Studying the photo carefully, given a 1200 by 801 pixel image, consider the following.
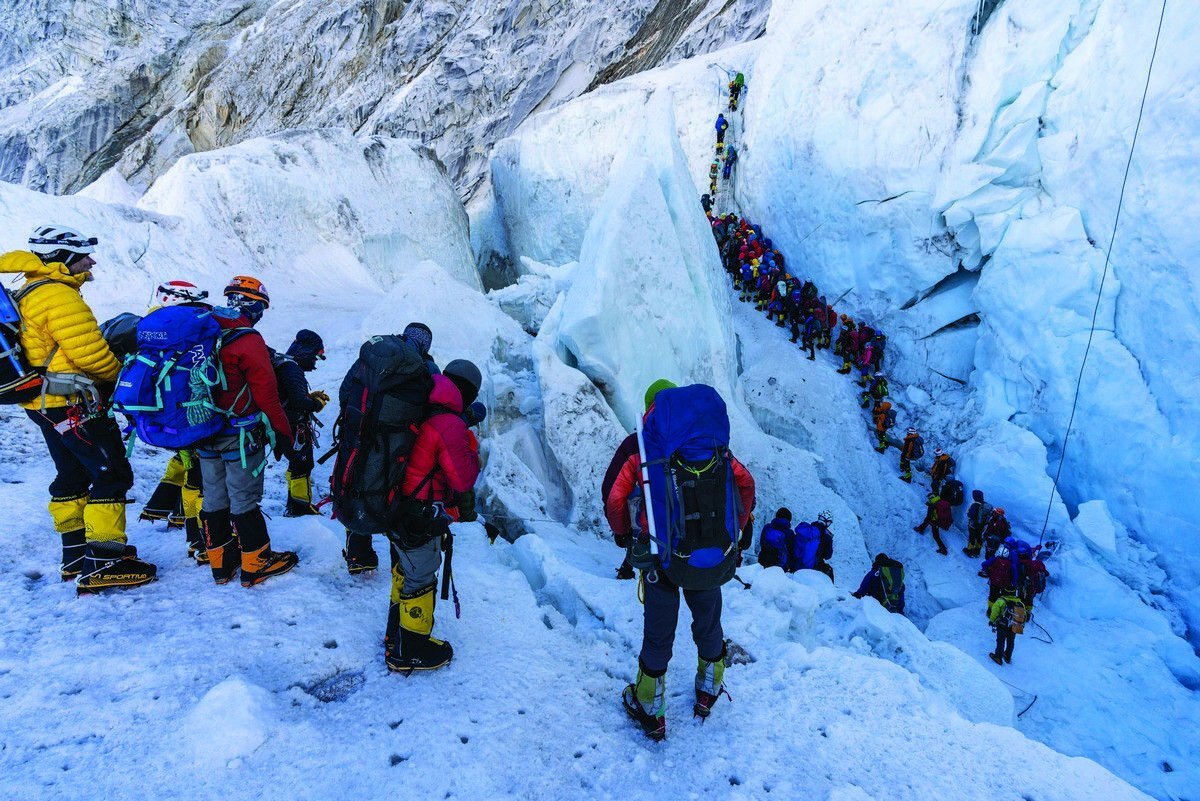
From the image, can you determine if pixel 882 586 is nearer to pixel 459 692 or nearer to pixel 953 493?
pixel 953 493

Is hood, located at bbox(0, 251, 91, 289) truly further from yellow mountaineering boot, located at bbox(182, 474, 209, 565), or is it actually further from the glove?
the glove

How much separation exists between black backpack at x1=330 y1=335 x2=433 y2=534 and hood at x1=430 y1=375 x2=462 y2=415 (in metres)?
0.02

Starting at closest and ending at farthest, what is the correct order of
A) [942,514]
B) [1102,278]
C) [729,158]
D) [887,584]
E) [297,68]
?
[887,584] < [1102,278] < [942,514] < [729,158] < [297,68]

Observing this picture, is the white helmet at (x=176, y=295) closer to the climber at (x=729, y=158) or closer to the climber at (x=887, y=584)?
the climber at (x=887, y=584)

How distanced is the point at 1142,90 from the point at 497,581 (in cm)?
1043

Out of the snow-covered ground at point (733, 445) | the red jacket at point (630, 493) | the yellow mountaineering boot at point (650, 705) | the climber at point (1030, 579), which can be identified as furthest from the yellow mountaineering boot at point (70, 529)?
the climber at point (1030, 579)

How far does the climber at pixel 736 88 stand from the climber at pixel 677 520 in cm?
1519

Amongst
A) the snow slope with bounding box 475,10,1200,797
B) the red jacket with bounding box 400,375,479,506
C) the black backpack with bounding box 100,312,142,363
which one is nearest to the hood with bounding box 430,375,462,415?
the red jacket with bounding box 400,375,479,506

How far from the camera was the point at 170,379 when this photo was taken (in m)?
2.41

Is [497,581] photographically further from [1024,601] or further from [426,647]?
[1024,601]

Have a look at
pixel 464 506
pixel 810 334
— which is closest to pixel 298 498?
pixel 464 506

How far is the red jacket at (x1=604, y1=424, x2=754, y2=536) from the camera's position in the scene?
7.36ft

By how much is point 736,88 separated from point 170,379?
15.7m

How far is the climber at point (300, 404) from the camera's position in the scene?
3.43 m
